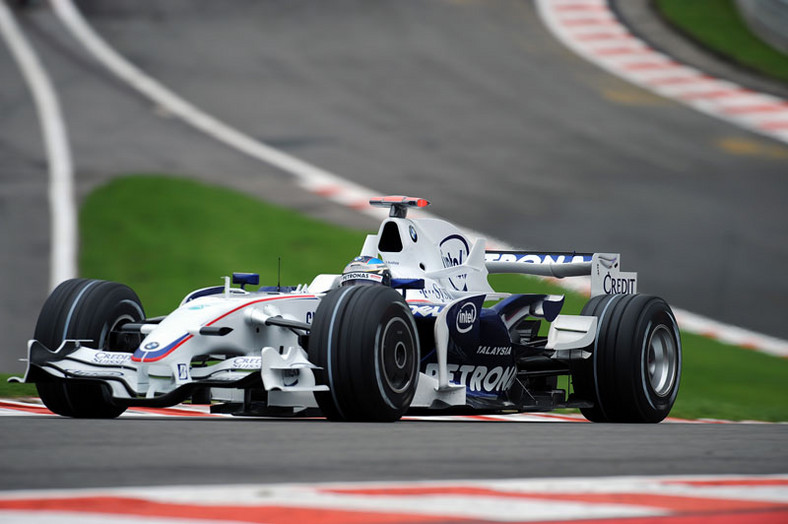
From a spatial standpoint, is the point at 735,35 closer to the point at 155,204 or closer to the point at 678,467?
the point at 155,204

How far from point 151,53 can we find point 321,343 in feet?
74.4

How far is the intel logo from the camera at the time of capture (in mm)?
9859

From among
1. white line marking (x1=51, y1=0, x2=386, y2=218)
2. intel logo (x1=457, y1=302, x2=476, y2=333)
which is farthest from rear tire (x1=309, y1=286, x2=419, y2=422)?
white line marking (x1=51, y1=0, x2=386, y2=218)

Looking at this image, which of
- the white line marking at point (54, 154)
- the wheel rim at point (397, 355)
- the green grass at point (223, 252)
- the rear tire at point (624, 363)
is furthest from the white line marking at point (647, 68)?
the wheel rim at point (397, 355)

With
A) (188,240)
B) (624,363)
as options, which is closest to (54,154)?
(188,240)

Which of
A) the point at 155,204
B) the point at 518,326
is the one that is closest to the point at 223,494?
the point at 518,326

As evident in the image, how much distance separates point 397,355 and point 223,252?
949 cm

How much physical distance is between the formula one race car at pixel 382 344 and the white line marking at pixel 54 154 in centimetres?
715

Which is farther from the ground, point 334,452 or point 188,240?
point 188,240

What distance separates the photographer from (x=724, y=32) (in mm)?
31359

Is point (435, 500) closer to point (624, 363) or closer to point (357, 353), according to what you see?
point (357, 353)

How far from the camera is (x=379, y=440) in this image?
697cm

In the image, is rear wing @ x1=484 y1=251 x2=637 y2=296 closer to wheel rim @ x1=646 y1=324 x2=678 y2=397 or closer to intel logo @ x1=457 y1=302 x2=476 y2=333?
wheel rim @ x1=646 y1=324 x2=678 y2=397

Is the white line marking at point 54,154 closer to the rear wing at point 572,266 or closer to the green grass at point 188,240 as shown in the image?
the green grass at point 188,240
